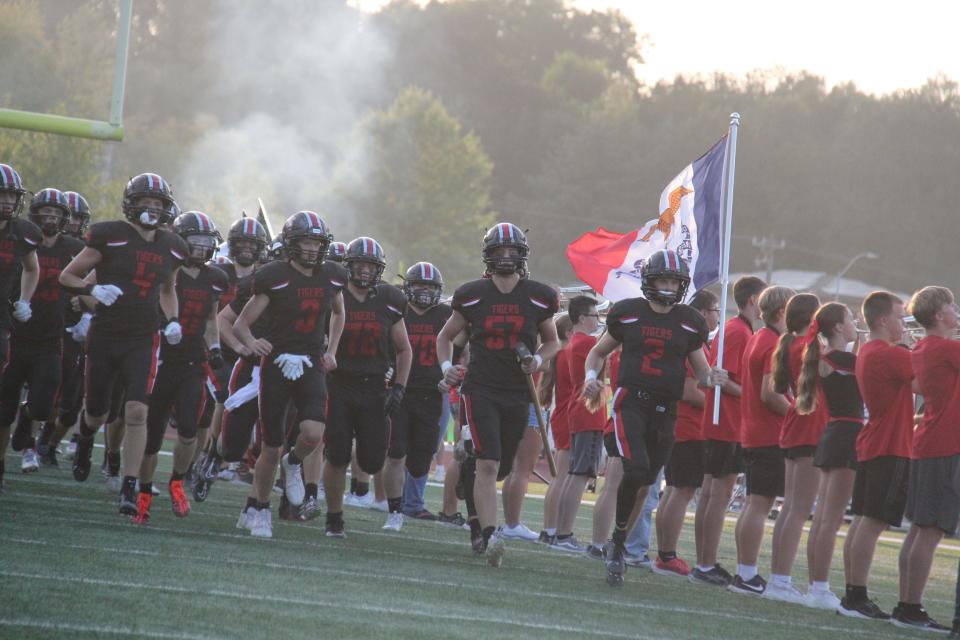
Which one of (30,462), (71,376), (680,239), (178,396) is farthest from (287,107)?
(178,396)

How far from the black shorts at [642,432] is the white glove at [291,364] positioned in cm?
206

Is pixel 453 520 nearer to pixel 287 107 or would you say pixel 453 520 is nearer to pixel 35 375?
pixel 35 375

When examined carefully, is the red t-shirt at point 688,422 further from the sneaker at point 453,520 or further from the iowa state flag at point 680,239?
the sneaker at point 453,520

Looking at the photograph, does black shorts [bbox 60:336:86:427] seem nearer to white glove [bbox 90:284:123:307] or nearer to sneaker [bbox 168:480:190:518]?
sneaker [bbox 168:480:190:518]

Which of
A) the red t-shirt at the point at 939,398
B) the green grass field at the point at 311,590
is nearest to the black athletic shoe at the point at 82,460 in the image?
the green grass field at the point at 311,590

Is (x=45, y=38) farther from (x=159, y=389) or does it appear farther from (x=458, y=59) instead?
(x=458, y=59)

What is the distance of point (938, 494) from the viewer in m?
8.12

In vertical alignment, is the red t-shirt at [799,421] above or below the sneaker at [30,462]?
above

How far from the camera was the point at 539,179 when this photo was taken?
224 ft

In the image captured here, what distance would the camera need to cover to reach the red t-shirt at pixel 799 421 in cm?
909

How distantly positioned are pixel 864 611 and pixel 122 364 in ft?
16.3

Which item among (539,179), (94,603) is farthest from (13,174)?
(539,179)

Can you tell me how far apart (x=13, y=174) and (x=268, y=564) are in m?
3.67

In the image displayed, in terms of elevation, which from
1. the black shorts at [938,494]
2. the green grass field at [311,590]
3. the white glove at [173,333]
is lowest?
the green grass field at [311,590]
